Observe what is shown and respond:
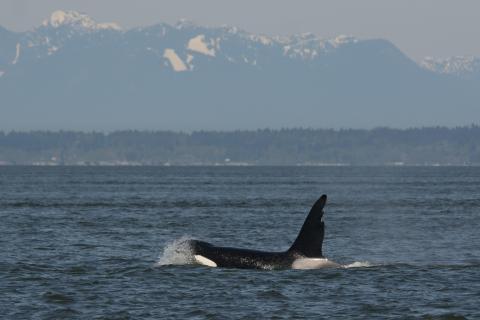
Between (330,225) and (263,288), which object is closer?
(263,288)

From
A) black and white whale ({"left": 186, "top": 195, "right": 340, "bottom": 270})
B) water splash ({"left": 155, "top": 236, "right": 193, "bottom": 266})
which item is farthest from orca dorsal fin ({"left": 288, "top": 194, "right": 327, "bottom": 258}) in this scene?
water splash ({"left": 155, "top": 236, "right": 193, "bottom": 266})

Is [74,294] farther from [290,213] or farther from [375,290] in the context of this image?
[290,213]

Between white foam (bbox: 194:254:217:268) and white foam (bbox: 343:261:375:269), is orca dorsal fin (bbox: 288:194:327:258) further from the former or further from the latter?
white foam (bbox: 194:254:217:268)

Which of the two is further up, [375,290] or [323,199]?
[323,199]

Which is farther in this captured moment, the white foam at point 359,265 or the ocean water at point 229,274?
the white foam at point 359,265

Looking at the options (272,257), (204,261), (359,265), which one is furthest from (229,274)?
(359,265)

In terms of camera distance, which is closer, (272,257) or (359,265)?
(272,257)

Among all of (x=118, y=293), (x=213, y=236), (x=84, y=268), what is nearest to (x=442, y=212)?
(x=213, y=236)

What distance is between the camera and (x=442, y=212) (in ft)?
250

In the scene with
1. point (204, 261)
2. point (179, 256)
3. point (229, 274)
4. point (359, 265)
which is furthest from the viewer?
point (359, 265)

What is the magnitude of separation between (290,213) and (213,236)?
Result: 23.7m

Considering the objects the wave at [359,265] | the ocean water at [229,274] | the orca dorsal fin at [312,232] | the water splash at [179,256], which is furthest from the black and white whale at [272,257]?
the wave at [359,265]

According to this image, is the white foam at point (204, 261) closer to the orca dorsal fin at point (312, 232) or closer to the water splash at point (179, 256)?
the water splash at point (179, 256)

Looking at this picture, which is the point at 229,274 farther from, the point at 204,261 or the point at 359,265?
the point at 359,265
